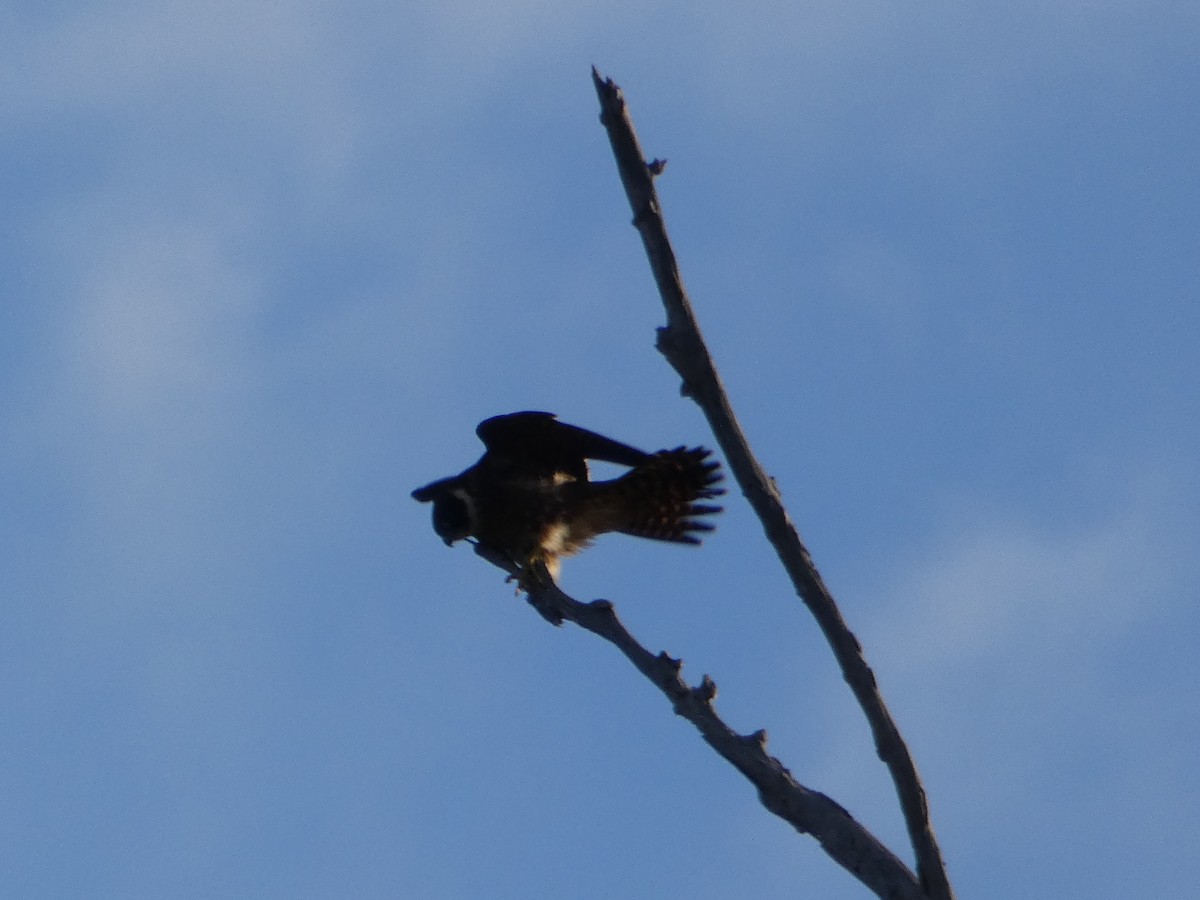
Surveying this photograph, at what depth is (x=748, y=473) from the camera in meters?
3.57

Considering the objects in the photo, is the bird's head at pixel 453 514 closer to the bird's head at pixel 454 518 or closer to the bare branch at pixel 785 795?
the bird's head at pixel 454 518

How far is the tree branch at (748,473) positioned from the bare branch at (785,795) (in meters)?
0.06

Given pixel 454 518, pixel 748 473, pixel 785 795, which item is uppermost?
pixel 454 518

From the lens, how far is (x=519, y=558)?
6738mm

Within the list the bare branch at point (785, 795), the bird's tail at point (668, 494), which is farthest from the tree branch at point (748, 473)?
the bird's tail at point (668, 494)

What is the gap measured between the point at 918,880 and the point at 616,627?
106cm

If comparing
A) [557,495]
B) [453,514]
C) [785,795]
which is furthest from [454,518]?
[785,795]

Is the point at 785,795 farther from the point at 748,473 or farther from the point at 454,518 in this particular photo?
the point at 454,518

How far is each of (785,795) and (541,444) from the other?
3.60 meters

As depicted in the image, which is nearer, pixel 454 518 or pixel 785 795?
pixel 785 795

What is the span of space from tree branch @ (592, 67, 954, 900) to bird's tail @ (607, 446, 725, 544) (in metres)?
3.00

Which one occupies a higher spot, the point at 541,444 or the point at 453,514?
the point at 541,444

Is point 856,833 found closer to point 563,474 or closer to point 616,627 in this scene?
point 616,627

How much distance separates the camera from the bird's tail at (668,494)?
6.63 m
